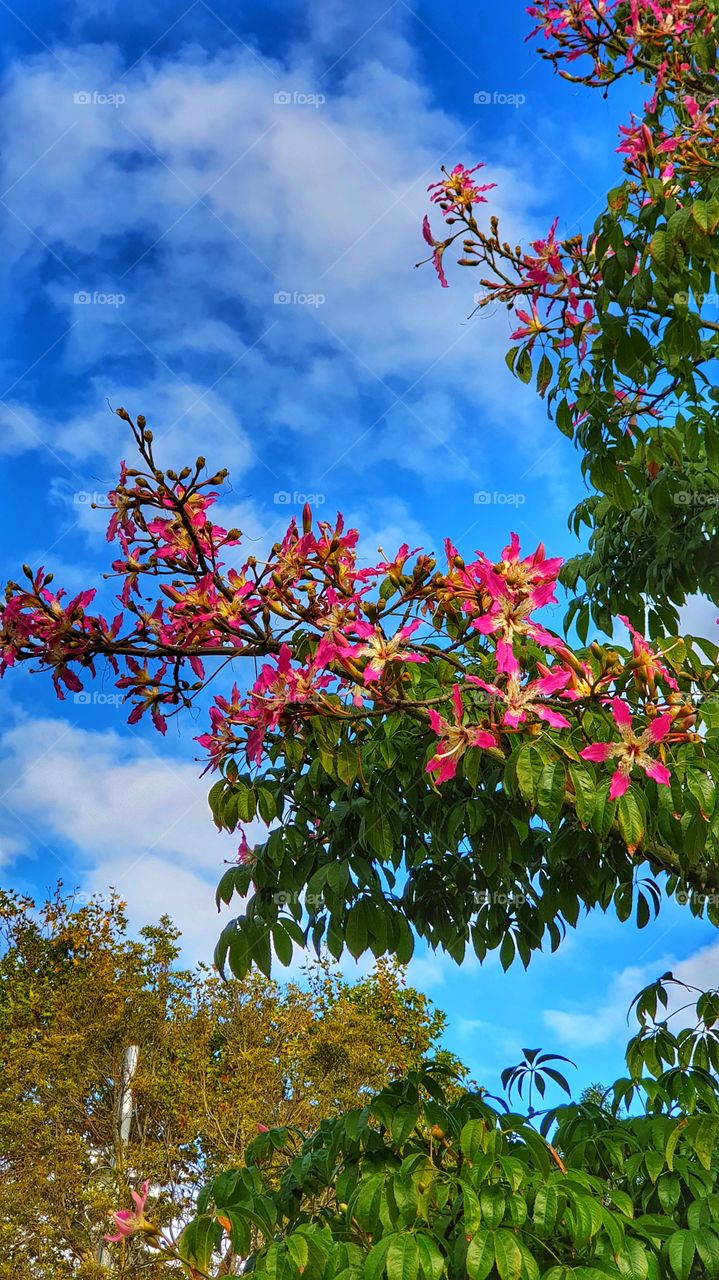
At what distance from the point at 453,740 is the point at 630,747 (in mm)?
356

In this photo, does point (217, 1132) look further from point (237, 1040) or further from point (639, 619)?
point (639, 619)

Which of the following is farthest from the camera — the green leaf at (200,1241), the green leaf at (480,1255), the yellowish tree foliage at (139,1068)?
the yellowish tree foliage at (139,1068)

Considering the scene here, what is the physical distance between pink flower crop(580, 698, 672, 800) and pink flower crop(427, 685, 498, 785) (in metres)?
0.22

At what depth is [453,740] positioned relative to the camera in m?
2.15

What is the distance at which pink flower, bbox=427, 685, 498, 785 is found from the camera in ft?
6.95

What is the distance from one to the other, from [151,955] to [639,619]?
9383mm

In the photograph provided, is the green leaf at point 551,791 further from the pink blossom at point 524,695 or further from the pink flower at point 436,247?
the pink flower at point 436,247

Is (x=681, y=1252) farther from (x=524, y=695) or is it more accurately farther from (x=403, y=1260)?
(x=524, y=695)

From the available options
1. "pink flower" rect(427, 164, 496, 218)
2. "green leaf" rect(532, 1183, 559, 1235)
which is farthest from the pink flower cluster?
"green leaf" rect(532, 1183, 559, 1235)

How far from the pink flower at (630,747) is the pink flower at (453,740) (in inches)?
8.7

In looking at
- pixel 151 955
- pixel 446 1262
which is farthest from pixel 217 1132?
pixel 446 1262

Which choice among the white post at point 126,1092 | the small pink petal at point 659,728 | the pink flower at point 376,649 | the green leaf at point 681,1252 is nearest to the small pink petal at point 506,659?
the pink flower at point 376,649

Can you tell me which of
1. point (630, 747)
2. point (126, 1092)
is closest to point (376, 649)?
point (630, 747)

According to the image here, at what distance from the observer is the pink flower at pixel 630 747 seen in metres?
2.13
